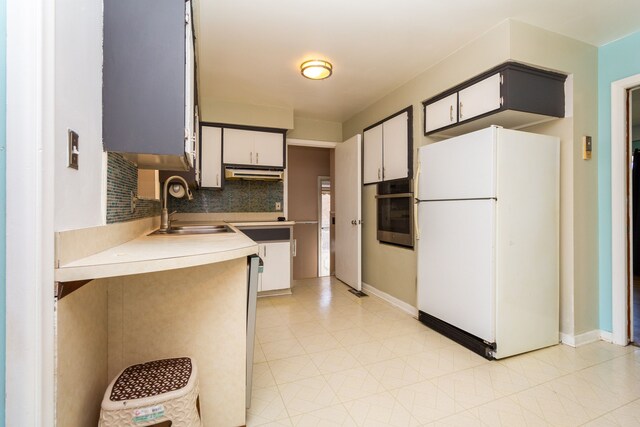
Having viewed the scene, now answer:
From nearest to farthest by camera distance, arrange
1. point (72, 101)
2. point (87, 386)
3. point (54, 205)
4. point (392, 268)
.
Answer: point (54, 205), point (72, 101), point (87, 386), point (392, 268)

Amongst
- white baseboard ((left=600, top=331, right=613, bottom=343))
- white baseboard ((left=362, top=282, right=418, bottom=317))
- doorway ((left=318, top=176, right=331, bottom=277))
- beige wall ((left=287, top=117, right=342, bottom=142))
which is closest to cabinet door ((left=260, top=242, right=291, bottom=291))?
white baseboard ((left=362, top=282, right=418, bottom=317))

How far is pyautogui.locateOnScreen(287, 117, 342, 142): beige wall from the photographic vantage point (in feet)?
14.0

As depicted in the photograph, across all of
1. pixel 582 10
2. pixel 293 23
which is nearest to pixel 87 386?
pixel 293 23

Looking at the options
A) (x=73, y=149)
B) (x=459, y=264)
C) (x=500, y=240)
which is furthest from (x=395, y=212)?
(x=73, y=149)

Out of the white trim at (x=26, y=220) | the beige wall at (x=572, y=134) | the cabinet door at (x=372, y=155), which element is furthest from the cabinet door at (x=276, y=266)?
the white trim at (x=26, y=220)

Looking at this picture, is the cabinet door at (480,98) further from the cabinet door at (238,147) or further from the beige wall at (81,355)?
the beige wall at (81,355)

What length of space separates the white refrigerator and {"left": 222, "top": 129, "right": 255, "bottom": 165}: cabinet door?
2304 millimetres

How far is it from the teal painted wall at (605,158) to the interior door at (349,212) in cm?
218

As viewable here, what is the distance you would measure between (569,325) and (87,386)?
302 cm

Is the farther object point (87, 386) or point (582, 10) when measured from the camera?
point (582, 10)

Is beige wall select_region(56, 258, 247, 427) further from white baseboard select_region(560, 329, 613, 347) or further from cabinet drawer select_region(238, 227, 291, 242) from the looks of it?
white baseboard select_region(560, 329, 613, 347)

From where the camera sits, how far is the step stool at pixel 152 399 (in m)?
0.94

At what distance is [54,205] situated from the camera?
2.72 feet

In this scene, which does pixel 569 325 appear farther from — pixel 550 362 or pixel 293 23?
pixel 293 23
